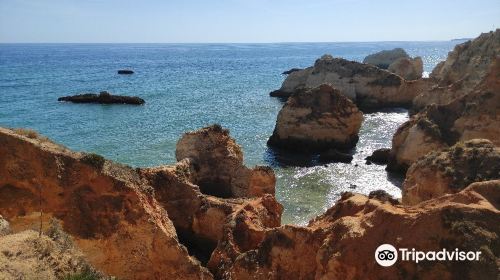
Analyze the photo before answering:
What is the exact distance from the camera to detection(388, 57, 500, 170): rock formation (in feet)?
99.2

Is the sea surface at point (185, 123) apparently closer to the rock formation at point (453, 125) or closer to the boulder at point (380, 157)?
the boulder at point (380, 157)

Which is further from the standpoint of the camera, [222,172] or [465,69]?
[465,69]

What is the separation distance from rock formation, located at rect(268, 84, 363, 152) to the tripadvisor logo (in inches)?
1375

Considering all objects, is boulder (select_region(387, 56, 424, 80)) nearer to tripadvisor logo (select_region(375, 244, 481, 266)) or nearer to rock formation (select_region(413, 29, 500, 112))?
rock formation (select_region(413, 29, 500, 112))

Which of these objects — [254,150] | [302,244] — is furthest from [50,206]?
[254,150]

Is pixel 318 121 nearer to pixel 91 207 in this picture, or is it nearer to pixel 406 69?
pixel 91 207

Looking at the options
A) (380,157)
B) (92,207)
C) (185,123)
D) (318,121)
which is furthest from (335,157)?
(92,207)

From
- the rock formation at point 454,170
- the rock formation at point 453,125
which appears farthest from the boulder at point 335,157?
the rock formation at point 454,170

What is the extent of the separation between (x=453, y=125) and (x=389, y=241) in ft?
84.0

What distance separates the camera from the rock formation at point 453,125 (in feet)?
99.2

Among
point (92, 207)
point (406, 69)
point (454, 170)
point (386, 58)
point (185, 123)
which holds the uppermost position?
point (92, 207)

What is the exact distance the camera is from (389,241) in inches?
429

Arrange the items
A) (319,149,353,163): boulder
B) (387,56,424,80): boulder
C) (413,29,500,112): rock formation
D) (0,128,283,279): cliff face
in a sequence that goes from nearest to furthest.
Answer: (0,128,283,279): cliff face
(319,149,353,163): boulder
(413,29,500,112): rock formation
(387,56,424,80): boulder

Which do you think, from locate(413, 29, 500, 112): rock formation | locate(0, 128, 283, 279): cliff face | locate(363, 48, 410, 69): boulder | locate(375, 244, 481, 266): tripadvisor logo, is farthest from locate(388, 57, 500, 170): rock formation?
locate(363, 48, 410, 69): boulder
